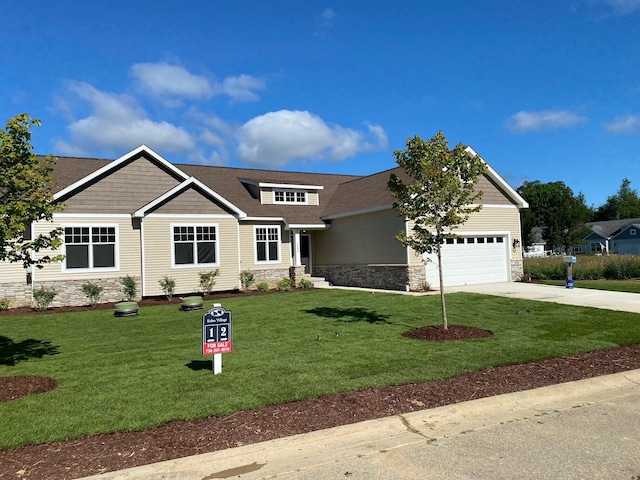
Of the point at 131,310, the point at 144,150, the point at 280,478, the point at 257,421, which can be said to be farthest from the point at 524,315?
the point at 144,150

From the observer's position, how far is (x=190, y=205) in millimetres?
18906

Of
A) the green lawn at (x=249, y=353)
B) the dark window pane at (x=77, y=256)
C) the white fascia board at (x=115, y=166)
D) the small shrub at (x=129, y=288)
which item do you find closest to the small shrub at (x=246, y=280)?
the small shrub at (x=129, y=288)

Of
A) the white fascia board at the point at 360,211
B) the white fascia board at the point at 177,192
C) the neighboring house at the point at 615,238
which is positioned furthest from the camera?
the neighboring house at the point at 615,238

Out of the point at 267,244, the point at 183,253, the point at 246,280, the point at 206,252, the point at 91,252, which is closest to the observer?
the point at 91,252

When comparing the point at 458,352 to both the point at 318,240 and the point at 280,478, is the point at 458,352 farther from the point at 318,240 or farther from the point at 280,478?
the point at 318,240

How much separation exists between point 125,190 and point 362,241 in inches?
404

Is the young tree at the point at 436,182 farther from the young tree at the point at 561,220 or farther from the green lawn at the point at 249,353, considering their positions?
the young tree at the point at 561,220

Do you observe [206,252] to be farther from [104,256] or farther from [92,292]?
[92,292]

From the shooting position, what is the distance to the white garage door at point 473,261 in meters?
19.9

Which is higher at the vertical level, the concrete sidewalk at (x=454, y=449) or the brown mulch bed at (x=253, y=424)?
the brown mulch bed at (x=253, y=424)

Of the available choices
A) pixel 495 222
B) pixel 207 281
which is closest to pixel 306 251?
pixel 207 281

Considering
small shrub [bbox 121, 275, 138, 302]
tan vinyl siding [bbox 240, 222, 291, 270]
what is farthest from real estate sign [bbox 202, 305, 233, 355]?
tan vinyl siding [bbox 240, 222, 291, 270]

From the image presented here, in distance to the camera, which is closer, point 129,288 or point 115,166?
point 129,288

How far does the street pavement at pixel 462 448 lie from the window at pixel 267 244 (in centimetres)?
1654
